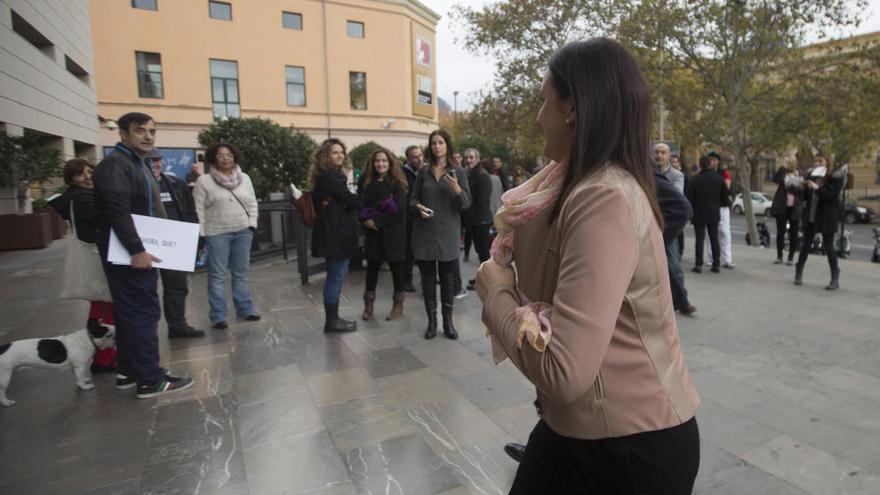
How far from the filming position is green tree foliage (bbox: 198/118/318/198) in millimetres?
13273

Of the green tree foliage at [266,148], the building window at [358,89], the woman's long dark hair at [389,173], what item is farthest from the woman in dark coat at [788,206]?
the building window at [358,89]

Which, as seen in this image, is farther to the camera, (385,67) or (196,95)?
(385,67)

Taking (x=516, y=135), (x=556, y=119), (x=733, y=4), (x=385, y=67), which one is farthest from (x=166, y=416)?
(x=385, y=67)

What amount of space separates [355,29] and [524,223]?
32918mm

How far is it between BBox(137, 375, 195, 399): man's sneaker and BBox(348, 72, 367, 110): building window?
2940 cm

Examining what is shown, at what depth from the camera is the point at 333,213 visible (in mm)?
5086

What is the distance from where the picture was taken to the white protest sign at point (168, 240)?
3.60 m

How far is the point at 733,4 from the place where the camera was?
12.2 meters

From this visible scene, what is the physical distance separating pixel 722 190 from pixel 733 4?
6683mm

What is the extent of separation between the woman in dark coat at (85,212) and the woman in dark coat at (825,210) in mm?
8035

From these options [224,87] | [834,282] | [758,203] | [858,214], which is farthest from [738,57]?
[224,87]

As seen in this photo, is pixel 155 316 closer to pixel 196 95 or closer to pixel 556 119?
pixel 556 119

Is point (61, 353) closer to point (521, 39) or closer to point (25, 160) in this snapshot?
point (25, 160)

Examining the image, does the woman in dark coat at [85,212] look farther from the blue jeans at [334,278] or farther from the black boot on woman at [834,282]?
the black boot on woman at [834,282]
